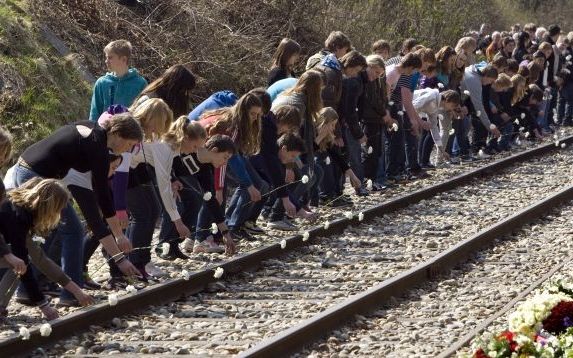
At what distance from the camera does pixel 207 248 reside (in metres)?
11.7

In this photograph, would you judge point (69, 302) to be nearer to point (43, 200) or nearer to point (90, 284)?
point (90, 284)

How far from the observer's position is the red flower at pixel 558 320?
21.9 ft

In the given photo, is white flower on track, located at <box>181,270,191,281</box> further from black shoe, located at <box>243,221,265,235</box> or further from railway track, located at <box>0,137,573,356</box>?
black shoe, located at <box>243,221,265,235</box>

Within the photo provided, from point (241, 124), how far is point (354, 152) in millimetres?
4177

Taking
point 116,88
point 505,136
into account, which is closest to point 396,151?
point 505,136

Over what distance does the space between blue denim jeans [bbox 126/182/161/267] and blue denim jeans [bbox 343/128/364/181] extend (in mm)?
5526

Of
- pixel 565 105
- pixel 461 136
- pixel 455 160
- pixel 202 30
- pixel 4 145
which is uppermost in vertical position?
pixel 202 30

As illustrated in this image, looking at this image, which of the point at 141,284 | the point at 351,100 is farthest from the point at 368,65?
the point at 141,284

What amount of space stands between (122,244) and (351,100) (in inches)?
254

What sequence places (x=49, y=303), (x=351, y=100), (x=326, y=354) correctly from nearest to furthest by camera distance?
(x=326, y=354) → (x=49, y=303) → (x=351, y=100)

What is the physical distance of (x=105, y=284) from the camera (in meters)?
10.1

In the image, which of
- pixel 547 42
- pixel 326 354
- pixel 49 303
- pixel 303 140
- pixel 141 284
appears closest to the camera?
pixel 326 354

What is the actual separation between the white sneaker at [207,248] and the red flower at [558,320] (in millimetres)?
5387

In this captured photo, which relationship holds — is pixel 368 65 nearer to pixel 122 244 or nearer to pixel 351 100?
pixel 351 100
